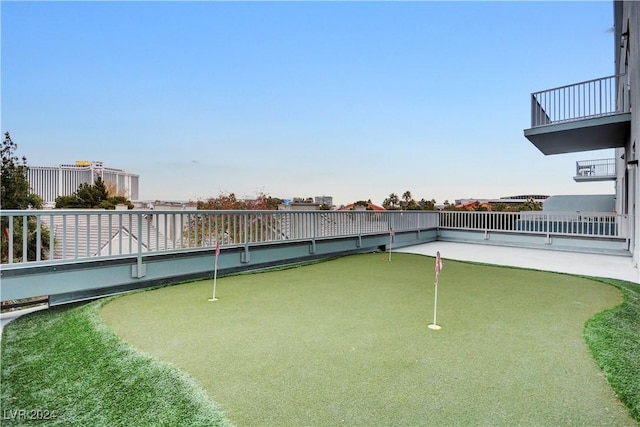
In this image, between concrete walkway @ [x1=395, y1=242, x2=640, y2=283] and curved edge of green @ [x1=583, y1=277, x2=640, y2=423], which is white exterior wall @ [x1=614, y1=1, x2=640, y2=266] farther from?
curved edge of green @ [x1=583, y1=277, x2=640, y2=423]

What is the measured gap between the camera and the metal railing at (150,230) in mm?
3604

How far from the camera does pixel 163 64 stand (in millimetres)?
8742

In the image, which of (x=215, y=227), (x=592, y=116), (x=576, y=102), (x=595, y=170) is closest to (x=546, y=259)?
(x=592, y=116)

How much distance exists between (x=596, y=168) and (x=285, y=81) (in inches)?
723

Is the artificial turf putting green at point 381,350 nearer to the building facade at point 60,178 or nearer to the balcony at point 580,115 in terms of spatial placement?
the balcony at point 580,115

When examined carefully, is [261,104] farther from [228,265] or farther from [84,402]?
[84,402]

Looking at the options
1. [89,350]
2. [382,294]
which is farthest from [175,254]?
[382,294]

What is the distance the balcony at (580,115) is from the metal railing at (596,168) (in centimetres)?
1069

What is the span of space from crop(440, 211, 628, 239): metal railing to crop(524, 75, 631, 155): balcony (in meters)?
2.15

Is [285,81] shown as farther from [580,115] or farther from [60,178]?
[60,178]

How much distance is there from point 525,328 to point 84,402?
322cm

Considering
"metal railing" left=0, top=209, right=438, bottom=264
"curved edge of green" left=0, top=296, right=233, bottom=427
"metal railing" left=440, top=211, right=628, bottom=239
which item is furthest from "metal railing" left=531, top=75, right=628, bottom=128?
"curved edge of green" left=0, top=296, right=233, bottom=427

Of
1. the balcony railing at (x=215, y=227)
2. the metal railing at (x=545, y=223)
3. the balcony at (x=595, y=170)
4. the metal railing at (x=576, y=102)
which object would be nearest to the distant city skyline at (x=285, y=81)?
the metal railing at (x=576, y=102)

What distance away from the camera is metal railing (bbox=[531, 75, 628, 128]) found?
7957 millimetres
